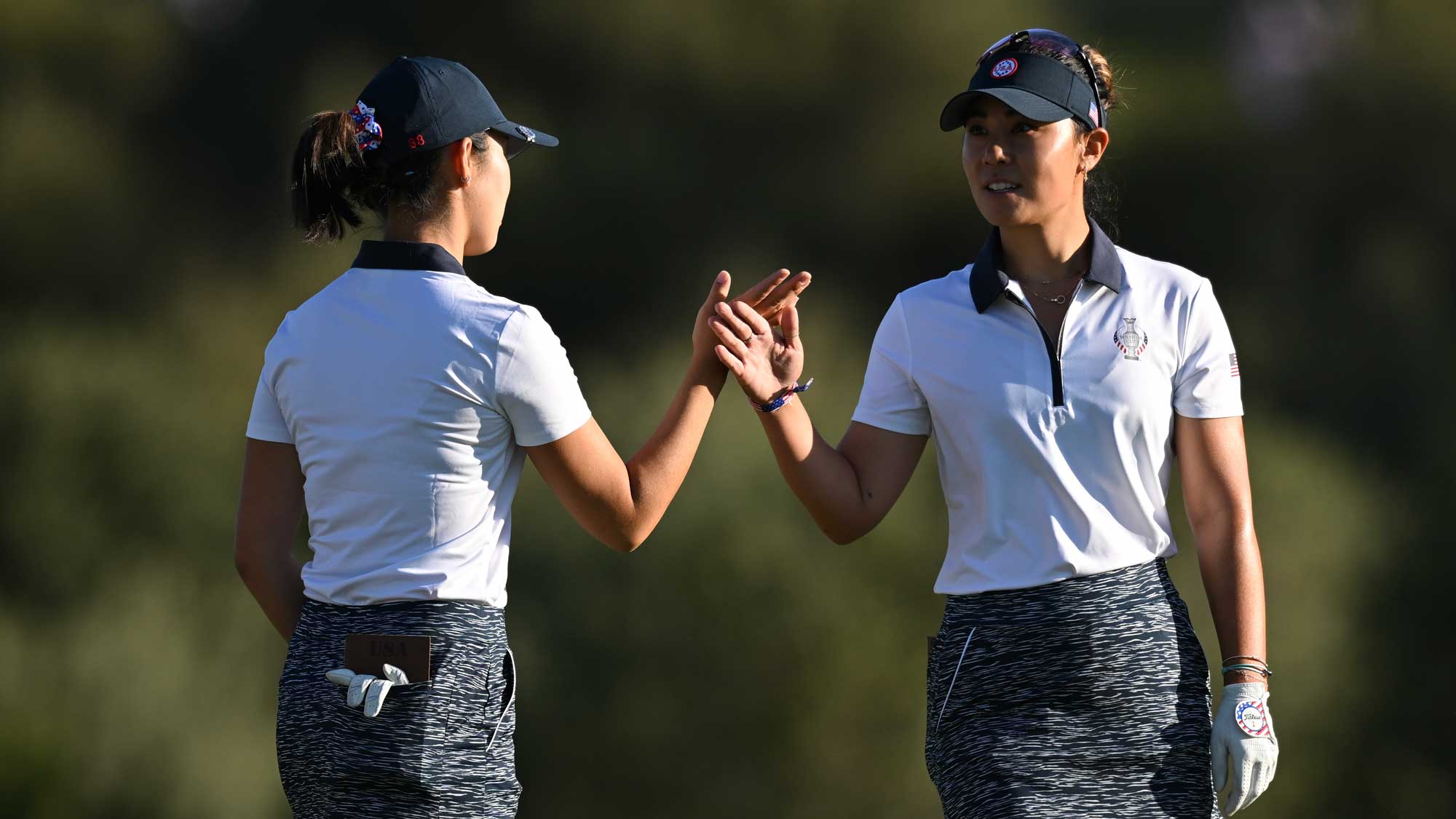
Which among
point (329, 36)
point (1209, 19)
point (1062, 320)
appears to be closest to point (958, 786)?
point (1062, 320)

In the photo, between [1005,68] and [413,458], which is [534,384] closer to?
[413,458]

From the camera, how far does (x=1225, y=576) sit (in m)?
2.07

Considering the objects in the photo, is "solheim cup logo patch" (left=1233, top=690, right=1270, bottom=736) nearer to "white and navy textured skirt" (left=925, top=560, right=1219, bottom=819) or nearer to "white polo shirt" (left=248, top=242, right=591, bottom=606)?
"white and navy textured skirt" (left=925, top=560, right=1219, bottom=819)

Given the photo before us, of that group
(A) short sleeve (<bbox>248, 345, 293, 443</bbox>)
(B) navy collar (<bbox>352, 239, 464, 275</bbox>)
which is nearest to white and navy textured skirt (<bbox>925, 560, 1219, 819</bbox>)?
(B) navy collar (<bbox>352, 239, 464, 275</bbox>)

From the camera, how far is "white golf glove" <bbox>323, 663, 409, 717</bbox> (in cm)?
176

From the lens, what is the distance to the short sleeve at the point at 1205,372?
208 cm

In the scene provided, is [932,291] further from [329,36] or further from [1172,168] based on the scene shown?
[329,36]

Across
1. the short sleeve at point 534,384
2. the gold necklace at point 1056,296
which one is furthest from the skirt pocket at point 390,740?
the gold necklace at point 1056,296

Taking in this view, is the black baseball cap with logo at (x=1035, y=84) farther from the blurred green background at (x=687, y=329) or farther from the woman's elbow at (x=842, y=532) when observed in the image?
the blurred green background at (x=687, y=329)

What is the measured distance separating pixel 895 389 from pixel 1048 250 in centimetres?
30

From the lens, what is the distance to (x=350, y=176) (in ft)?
6.40

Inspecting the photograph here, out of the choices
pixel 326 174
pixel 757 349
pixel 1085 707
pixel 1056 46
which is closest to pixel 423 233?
pixel 326 174

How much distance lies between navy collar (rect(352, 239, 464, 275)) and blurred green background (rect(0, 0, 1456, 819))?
5.26ft

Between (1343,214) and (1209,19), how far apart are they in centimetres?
53
